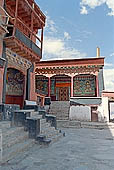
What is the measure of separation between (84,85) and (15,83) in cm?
824

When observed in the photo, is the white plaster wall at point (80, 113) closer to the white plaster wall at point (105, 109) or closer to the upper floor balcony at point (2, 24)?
the white plaster wall at point (105, 109)

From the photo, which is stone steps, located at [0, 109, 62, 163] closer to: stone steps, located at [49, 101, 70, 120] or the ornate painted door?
stone steps, located at [49, 101, 70, 120]

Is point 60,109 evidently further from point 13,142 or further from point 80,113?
point 13,142

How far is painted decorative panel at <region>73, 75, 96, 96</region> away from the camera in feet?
52.2

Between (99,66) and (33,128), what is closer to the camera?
(33,128)

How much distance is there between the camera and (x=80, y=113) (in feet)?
42.3

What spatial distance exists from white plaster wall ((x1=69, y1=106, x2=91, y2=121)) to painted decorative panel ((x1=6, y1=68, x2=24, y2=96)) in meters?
5.12

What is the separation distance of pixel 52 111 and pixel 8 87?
4.84 m

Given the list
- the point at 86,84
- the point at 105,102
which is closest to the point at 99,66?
the point at 86,84

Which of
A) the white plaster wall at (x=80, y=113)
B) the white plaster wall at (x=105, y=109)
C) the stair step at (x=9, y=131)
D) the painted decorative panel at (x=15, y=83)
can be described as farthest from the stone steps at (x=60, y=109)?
the stair step at (x=9, y=131)

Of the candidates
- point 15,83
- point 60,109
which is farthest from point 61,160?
point 60,109

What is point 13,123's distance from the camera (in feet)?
17.0

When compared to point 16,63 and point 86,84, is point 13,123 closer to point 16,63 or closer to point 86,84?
point 16,63

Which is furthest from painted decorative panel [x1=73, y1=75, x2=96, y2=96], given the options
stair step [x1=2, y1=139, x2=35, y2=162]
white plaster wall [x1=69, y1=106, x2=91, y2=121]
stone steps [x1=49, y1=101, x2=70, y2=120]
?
stair step [x1=2, y1=139, x2=35, y2=162]
